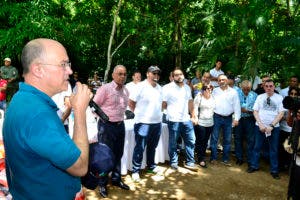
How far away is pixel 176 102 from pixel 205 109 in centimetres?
82

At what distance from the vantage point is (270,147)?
6.91m

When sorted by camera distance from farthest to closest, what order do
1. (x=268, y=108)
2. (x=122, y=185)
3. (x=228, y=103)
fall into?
(x=228, y=103)
(x=268, y=108)
(x=122, y=185)

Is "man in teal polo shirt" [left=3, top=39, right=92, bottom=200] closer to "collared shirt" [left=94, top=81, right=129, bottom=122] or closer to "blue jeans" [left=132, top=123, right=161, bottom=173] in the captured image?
"collared shirt" [left=94, top=81, right=129, bottom=122]

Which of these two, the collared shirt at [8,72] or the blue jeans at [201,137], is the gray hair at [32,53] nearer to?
the blue jeans at [201,137]

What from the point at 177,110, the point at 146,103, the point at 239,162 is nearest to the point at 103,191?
the point at 146,103

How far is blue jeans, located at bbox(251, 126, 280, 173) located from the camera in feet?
22.4

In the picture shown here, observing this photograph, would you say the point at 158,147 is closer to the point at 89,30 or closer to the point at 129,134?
the point at 129,134

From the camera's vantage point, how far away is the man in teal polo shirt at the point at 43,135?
1450 millimetres

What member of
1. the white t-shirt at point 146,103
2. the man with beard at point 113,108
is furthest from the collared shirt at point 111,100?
the white t-shirt at point 146,103

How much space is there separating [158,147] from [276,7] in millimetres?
6939

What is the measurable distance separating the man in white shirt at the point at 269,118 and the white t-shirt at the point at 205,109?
903 mm

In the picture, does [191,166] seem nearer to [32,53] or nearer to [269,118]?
[269,118]

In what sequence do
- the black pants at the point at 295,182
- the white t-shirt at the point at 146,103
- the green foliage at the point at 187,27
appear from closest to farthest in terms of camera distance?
the black pants at the point at 295,182 < the white t-shirt at the point at 146,103 < the green foliage at the point at 187,27

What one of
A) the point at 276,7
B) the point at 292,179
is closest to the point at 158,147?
the point at 292,179
